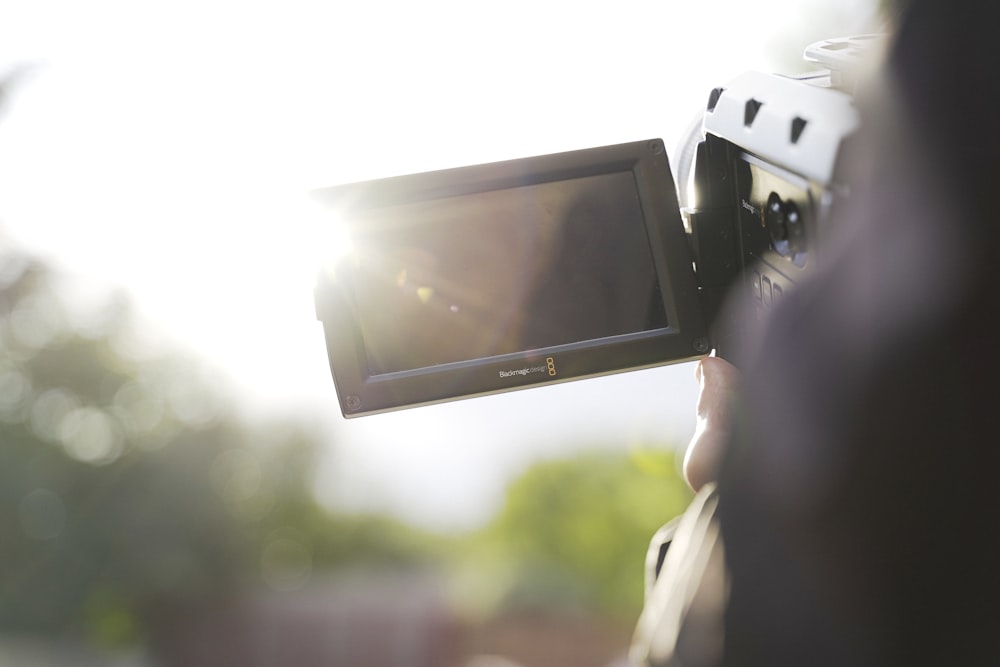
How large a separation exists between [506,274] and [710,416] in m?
0.46

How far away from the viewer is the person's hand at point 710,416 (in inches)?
54.0

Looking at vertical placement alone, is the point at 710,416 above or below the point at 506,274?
below

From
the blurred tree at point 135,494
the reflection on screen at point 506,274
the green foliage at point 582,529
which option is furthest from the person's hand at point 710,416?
the blurred tree at point 135,494

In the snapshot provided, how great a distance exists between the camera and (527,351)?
1716 mm

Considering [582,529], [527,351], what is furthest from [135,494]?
[527,351]

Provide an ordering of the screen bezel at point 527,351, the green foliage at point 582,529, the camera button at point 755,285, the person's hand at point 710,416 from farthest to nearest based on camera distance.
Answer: the green foliage at point 582,529 → the screen bezel at point 527,351 → the camera button at point 755,285 → the person's hand at point 710,416

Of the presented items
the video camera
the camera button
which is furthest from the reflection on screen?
the camera button

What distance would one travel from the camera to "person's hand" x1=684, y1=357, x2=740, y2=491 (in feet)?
4.50

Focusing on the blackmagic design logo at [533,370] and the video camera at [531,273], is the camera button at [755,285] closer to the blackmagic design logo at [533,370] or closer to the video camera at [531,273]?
the video camera at [531,273]

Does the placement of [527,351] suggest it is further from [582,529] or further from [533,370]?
[582,529]

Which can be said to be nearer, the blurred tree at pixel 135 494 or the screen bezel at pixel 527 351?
the screen bezel at pixel 527 351

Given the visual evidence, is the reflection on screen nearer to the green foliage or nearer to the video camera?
the video camera

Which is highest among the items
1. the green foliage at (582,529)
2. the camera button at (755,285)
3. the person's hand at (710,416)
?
the camera button at (755,285)

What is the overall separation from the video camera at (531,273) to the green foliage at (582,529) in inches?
464
